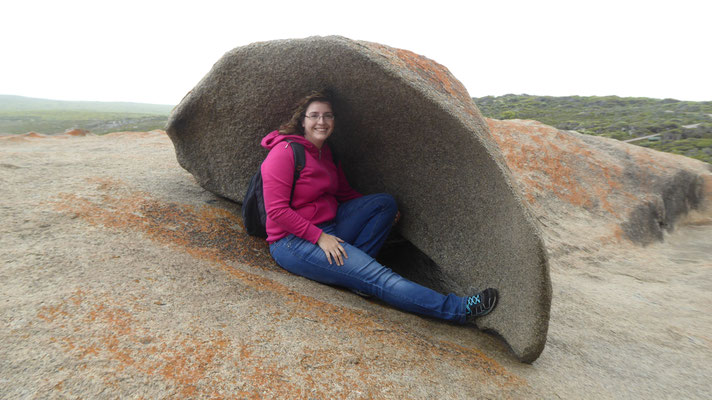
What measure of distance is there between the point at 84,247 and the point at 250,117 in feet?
5.48

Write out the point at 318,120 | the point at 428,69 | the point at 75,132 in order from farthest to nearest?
the point at 75,132
the point at 428,69
the point at 318,120

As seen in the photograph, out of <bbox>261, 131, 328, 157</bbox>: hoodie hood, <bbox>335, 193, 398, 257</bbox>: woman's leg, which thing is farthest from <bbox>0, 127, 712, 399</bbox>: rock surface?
<bbox>261, 131, 328, 157</bbox>: hoodie hood

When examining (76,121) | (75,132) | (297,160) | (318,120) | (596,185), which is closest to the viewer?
(297,160)

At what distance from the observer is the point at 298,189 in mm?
3037

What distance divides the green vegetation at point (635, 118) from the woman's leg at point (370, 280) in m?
8.61

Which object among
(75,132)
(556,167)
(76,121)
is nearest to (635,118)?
(556,167)

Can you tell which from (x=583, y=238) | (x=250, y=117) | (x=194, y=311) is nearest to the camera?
(x=194, y=311)

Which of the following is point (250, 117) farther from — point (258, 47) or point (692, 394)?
point (692, 394)

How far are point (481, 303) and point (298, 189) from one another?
1539mm

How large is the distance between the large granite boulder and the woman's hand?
100 centimetres

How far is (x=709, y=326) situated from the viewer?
140 inches

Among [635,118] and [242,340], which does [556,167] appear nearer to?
[242,340]

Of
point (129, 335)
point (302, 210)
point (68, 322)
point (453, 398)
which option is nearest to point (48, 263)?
point (68, 322)

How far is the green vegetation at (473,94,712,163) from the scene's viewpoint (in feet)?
32.1
